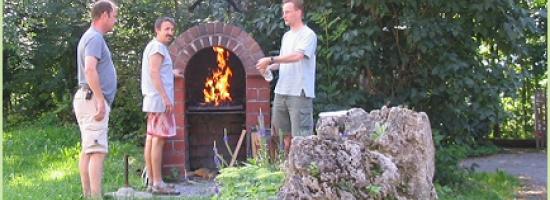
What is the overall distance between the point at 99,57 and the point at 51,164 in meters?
2.62

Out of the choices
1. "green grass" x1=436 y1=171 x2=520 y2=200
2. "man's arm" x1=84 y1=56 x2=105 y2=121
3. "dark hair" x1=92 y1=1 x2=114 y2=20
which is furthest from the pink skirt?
"green grass" x1=436 y1=171 x2=520 y2=200

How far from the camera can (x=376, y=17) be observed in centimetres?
561

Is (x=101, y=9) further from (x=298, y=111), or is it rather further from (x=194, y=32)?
(x=298, y=111)

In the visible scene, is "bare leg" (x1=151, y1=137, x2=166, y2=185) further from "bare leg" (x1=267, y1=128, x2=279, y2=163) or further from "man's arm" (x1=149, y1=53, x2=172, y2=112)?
"bare leg" (x1=267, y1=128, x2=279, y2=163)

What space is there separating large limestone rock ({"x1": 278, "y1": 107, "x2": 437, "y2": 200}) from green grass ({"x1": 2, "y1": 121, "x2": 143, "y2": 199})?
2.26 m

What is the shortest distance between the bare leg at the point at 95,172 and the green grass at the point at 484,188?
7.52ft

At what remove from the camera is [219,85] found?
6328 millimetres

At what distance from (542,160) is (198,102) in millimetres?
4680

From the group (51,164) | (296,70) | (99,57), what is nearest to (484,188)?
(296,70)

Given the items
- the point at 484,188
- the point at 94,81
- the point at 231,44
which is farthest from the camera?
the point at 484,188

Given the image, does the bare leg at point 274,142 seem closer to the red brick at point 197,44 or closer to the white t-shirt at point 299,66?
the white t-shirt at point 299,66

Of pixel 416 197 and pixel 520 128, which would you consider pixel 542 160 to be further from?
pixel 416 197

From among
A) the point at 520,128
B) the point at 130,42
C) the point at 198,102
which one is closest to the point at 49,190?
the point at 198,102

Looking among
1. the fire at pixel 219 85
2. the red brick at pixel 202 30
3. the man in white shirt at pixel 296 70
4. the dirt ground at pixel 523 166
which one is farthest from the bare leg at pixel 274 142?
the dirt ground at pixel 523 166
